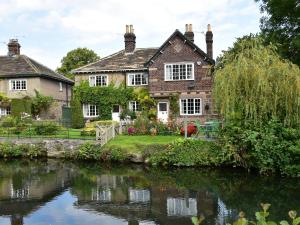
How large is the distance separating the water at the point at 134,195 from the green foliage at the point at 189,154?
0.71 m

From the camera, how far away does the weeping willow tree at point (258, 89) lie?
19328 mm

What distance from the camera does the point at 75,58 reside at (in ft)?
227

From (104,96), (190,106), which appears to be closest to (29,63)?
(104,96)

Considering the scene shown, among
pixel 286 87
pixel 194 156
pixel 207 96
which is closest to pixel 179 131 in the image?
pixel 194 156

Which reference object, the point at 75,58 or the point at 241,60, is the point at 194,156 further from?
the point at 75,58

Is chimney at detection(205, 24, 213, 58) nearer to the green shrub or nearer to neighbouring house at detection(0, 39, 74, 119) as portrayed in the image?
neighbouring house at detection(0, 39, 74, 119)

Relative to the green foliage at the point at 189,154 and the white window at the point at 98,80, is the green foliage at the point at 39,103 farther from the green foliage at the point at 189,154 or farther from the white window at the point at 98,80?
the green foliage at the point at 189,154

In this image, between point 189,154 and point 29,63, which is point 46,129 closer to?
point 189,154

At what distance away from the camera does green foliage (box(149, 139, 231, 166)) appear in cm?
2198

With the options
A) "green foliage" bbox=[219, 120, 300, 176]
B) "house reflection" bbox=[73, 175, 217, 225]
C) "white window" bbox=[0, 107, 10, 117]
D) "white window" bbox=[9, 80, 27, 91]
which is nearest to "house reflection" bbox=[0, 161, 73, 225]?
"house reflection" bbox=[73, 175, 217, 225]

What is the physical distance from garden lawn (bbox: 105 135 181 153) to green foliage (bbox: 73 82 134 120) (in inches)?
377

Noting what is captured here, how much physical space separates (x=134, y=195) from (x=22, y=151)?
44.2 ft

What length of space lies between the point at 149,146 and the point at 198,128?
3.53 m

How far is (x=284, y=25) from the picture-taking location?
1203 inches
